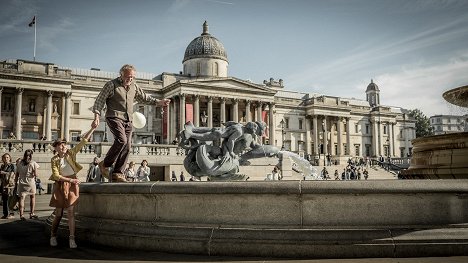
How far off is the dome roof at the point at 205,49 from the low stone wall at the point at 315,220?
5050 centimetres

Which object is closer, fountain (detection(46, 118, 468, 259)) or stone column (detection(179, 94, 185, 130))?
fountain (detection(46, 118, 468, 259))

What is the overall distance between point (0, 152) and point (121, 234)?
74.5 feet

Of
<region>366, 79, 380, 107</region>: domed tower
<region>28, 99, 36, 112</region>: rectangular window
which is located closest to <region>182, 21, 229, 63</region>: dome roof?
<region>28, 99, 36, 112</region>: rectangular window

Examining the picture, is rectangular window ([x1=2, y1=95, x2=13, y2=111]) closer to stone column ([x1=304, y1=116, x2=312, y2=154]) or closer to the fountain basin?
stone column ([x1=304, y1=116, x2=312, y2=154])

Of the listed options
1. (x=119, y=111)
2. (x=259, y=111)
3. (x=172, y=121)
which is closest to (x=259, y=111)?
(x=259, y=111)

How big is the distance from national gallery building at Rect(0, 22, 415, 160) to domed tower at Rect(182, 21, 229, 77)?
5.6 inches

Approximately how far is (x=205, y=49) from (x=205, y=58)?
1.43 meters

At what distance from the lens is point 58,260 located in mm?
4410

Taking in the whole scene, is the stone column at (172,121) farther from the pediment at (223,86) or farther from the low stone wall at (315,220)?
the low stone wall at (315,220)

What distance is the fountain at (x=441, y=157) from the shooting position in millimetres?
7029

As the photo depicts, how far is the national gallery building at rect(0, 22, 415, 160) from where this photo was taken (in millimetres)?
41688

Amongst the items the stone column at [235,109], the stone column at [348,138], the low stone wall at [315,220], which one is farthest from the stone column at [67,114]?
the stone column at [348,138]

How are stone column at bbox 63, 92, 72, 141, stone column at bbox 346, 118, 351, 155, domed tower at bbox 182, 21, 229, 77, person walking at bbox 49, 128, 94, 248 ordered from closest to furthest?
1. person walking at bbox 49, 128, 94, 248
2. stone column at bbox 63, 92, 72, 141
3. domed tower at bbox 182, 21, 229, 77
4. stone column at bbox 346, 118, 351, 155

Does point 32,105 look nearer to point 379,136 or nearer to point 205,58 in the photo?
point 205,58
